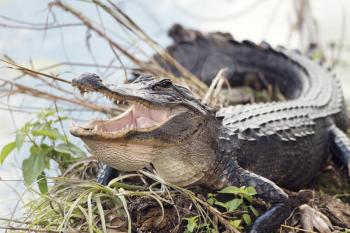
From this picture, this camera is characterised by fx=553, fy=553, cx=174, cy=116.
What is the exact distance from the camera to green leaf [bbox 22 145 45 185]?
3024 millimetres

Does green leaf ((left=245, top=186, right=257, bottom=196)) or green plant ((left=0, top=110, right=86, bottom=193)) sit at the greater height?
green plant ((left=0, top=110, right=86, bottom=193))

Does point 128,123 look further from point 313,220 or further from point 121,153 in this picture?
point 313,220

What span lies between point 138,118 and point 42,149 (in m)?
0.92

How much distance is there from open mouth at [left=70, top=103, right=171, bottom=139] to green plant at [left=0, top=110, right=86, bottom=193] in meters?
0.68

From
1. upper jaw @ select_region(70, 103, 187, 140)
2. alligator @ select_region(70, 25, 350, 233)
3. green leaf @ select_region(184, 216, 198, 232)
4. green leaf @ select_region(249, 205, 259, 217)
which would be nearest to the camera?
upper jaw @ select_region(70, 103, 187, 140)

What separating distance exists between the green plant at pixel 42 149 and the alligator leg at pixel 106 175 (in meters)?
0.28

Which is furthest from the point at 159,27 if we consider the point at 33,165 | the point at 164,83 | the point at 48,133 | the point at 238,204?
the point at 238,204

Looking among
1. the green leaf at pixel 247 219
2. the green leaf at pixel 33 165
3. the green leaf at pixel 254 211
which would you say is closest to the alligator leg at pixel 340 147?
the green leaf at pixel 254 211

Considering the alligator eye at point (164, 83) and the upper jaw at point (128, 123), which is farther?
the alligator eye at point (164, 83)

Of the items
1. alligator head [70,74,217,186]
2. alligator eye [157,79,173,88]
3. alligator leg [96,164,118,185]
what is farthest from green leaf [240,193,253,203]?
alligator leg [96,164,118,185]

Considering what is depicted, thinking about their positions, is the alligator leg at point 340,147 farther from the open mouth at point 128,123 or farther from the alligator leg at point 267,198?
the open mouth at point 128,123

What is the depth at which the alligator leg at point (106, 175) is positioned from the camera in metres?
3.12

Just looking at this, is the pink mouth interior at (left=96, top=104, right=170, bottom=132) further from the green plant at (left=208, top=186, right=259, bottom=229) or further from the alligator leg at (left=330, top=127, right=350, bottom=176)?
the alligator leg at (left=330, top=127, right=350, bottom=176)

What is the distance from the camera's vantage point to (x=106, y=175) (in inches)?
123
